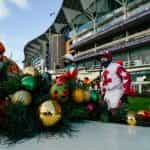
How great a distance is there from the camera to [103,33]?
4819 cm

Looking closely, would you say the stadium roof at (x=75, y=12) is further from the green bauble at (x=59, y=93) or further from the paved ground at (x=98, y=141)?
the paved ground at (x=98, y=141)

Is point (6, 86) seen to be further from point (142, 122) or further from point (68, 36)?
point (68, 36)

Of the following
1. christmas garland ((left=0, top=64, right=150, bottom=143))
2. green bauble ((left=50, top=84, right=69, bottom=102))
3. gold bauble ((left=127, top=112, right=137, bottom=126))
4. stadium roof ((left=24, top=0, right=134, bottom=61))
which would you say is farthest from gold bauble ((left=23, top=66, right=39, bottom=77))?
stadium roof ((left=24, top=0, right=134, bottom=61))

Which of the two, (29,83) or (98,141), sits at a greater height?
(29,83)

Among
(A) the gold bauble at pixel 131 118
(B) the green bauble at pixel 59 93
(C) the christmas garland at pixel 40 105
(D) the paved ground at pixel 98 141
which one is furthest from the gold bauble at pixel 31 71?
(A) the gold bauble at pixel 131 118

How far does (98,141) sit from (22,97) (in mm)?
391

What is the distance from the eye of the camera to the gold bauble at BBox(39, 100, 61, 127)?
5.04 ft

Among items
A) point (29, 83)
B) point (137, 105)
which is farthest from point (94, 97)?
point (137, 105)

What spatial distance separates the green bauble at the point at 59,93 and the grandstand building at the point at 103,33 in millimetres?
19872

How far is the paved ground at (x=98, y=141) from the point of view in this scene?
1.33m

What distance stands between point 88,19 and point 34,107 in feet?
203

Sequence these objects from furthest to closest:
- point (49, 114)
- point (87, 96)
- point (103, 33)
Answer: point (103, 33) → point (87, 96) → point (49, 114)

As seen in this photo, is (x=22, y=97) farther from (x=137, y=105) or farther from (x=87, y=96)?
(x=137, y=105)

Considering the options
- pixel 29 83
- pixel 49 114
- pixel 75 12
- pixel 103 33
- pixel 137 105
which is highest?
pixel 75 12
